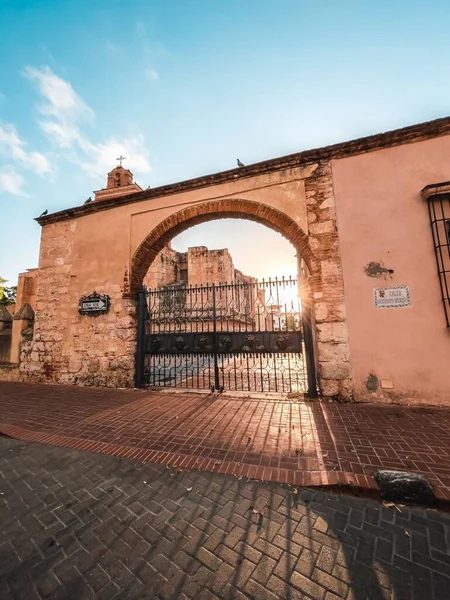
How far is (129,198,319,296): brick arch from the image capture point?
229 inches

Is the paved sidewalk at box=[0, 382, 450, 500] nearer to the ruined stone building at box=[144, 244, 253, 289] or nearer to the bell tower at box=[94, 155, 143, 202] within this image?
the ruined stone building at box=[144, 244, 253, 289]

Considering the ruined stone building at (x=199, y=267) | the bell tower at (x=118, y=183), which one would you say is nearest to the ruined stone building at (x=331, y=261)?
the ruined stone building at (x=199, y=267)

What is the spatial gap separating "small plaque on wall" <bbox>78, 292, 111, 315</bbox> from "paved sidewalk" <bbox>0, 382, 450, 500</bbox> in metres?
2.46

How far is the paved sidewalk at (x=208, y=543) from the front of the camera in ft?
4.95

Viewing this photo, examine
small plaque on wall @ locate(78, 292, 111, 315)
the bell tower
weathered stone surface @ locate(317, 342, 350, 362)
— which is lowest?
weathered stone surface @ locate(317, 342, 350, 362)

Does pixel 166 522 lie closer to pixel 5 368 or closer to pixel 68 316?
pixel 68 316

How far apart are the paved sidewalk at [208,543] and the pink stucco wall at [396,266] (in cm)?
315

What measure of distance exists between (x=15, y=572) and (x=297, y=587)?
5.76 ft

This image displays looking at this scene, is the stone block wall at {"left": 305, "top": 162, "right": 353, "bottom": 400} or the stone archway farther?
the stone archway

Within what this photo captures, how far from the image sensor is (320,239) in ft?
18.2

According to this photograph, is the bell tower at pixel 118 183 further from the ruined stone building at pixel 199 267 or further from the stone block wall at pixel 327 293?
the stone block wall at pixel 327 293

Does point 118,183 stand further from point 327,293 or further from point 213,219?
point 327,293

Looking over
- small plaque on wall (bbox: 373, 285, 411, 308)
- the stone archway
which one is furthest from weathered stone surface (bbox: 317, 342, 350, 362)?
small plaque on wall (bbox: 373, 285, 411, 308)

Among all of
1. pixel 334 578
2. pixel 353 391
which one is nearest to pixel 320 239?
pixel 353 391
